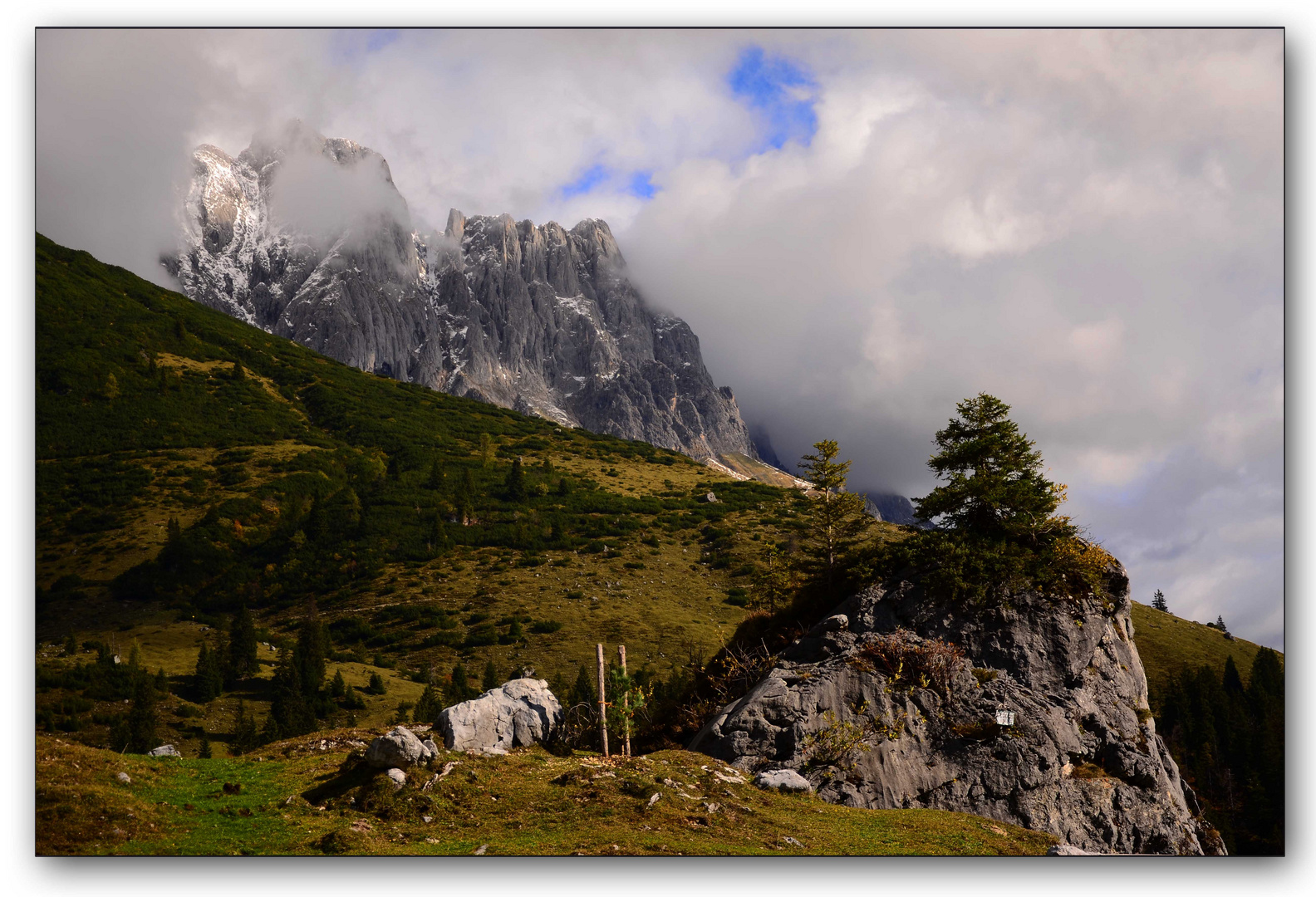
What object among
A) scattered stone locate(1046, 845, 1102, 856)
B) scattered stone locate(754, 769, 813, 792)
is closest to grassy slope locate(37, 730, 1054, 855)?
scattered stone locate(754, 769, 813, 792)

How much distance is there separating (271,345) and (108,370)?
85.8 metres

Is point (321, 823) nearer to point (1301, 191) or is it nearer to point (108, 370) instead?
point (1301, 191)

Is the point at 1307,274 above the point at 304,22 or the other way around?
the other way around

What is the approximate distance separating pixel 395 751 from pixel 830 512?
75.3 feet

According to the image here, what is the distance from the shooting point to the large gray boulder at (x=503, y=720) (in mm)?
23391

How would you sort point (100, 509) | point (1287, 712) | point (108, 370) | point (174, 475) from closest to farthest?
point (1287, 712)
point (100, 509)
point (108, 370)
point (174, 475)

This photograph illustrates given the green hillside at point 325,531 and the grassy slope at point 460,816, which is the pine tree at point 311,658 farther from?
the grassy slope at point 460,816

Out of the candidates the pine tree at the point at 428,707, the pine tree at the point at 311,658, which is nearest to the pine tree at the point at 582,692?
the pine tree at the point at 428,707

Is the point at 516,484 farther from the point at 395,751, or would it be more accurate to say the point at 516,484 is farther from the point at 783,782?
the point at 395,751

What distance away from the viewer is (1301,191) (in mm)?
19922

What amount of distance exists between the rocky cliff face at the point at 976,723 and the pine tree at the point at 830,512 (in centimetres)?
925

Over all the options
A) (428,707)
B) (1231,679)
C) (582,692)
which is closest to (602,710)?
(582,692)

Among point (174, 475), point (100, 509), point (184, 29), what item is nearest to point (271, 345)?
point (174, 475)

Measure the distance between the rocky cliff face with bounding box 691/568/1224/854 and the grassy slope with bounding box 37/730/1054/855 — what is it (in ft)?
5.68
